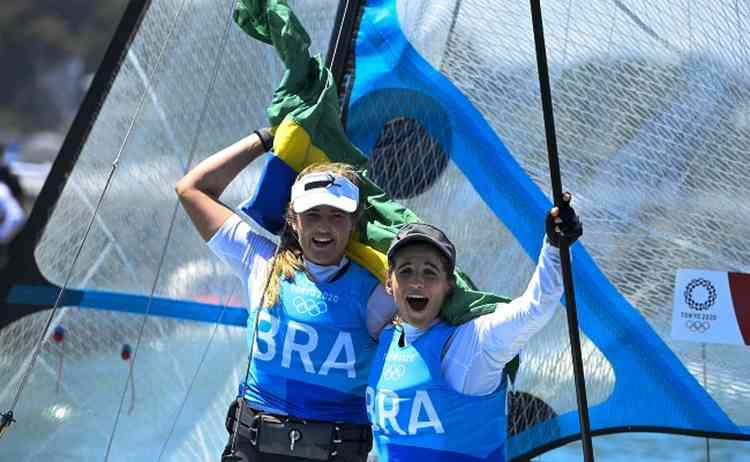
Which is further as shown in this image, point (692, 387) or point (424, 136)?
point (424, 136)

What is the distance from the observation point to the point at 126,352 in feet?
7.72

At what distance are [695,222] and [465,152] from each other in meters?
0.41

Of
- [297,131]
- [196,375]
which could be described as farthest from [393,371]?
[196,375]

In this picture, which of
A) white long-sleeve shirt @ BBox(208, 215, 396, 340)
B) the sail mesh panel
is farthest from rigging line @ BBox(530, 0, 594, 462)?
the sail mesh panel

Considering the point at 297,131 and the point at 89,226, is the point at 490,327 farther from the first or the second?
the point at 89,226

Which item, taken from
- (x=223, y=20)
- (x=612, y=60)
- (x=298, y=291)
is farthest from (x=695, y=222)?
(x=223, y=20)

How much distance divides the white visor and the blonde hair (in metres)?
0.02

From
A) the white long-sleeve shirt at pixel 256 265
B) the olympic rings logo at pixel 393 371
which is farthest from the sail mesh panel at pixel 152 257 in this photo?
the olympic rings logo at pixel 393 371

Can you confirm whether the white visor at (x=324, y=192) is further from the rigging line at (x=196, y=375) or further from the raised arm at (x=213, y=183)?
the rigging line at (x=196, y=375)

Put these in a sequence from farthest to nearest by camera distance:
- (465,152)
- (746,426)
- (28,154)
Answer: (28,154), (465,152), (746,426)

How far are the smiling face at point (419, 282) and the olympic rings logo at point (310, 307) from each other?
0.59ft

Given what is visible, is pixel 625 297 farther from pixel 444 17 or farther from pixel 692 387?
pixel 444 17

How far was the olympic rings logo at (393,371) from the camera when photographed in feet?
4.94

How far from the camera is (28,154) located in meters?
4.57
